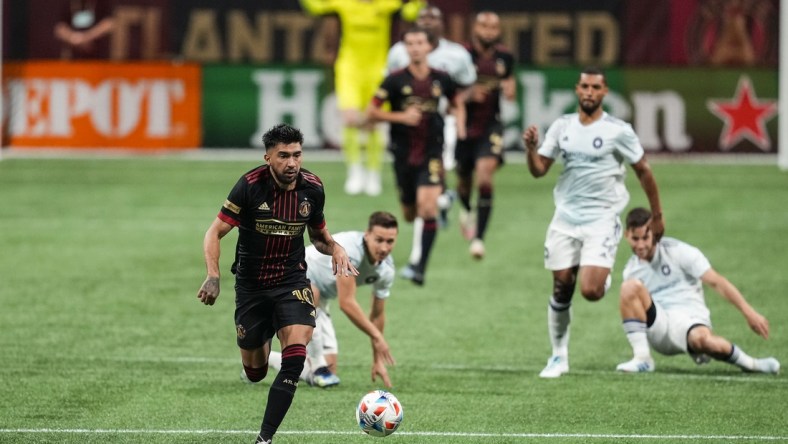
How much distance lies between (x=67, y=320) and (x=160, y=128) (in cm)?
1560

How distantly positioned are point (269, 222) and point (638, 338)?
11.9 feet

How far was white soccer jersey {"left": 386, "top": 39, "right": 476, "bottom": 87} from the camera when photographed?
16953 mm

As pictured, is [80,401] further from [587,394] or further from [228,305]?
[228,305]

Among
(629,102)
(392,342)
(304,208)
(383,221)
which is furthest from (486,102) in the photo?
(629,102)

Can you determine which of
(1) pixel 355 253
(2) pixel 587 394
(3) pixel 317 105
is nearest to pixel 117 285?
(1) pixel 355 253

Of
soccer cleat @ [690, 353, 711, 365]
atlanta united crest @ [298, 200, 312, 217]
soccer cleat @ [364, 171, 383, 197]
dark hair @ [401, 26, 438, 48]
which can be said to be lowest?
soccer cleat @ [364, 171, 383, 197]

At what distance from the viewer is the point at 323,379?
11078 mm

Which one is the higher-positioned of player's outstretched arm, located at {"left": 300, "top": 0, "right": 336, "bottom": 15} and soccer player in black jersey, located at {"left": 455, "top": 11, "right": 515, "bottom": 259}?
player's outstretched arm, located at {"left": 300, "top": 0, "right": 336, "bottom": 15}

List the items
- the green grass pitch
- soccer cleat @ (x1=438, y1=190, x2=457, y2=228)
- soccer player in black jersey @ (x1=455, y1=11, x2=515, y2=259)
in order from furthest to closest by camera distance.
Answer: soccer cleat @ (x1=438, y1=190, x2=457, y2=228), soccer player in black jersey @ (x1=455, y1=11, x2=515, y2=259), the green grass pitch

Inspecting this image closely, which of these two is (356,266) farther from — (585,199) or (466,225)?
(466,225)

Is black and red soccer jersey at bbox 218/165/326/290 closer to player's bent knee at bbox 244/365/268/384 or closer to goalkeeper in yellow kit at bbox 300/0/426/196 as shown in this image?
player's bent knee at bbox 244/365/268/384

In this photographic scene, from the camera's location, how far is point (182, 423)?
977 cm


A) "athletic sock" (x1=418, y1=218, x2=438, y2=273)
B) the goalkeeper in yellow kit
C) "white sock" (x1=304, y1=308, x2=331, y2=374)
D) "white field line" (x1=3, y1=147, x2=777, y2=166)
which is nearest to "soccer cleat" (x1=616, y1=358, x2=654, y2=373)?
"white sock" (x1=304, y1=308, x2=331, y2=374)

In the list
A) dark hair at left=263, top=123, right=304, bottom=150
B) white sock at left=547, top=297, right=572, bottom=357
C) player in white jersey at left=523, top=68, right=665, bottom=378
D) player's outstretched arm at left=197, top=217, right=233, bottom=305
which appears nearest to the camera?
player's outstretched arm at left=197, top=217, right=233, bottom=305
